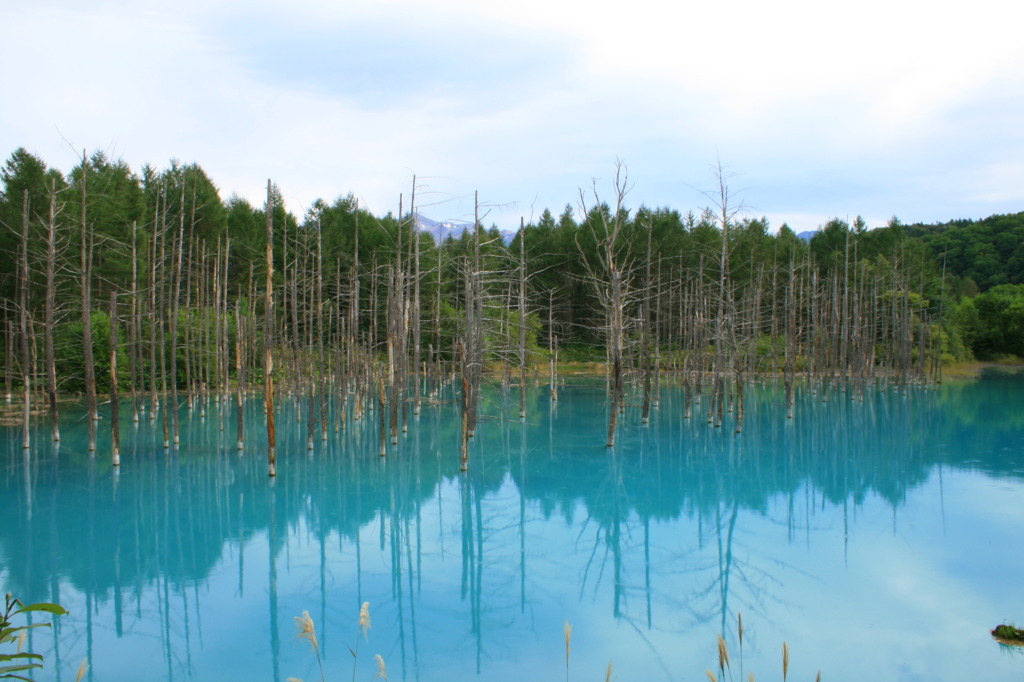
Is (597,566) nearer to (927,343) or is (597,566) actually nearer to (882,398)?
(882,398)

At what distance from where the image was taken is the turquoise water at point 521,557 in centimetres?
692

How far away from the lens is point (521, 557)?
32.7ft

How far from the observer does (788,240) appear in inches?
1932

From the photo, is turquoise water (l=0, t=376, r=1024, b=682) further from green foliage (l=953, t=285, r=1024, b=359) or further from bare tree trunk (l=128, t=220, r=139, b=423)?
green foliage (l=953, t=285, r=1024, b=359)

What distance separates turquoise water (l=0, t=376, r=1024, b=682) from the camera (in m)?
6.92

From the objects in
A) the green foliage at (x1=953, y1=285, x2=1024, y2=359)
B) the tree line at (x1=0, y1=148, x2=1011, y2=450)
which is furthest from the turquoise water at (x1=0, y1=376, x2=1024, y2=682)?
the green foliage at (x1=953, y1=285, x2=1024, y2=359)

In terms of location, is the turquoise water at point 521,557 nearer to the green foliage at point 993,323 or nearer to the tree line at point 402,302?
the tree line at point 402,302

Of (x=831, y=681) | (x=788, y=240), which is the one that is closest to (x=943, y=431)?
(x=831, y=681)

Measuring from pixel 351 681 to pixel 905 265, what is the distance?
4299cm

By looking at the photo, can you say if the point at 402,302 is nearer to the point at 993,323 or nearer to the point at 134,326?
the point at 134,326

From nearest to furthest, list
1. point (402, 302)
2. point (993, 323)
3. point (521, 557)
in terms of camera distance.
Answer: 1. point (521, 557)
2. point (402, 302)
3. point (993, 323)

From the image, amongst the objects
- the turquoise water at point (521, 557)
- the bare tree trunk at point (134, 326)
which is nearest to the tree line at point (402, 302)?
the bare tree trunk at point (134, 326)

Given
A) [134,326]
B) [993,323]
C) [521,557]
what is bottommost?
[521,557]

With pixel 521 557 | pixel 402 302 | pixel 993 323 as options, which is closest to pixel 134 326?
pixel 402 302
